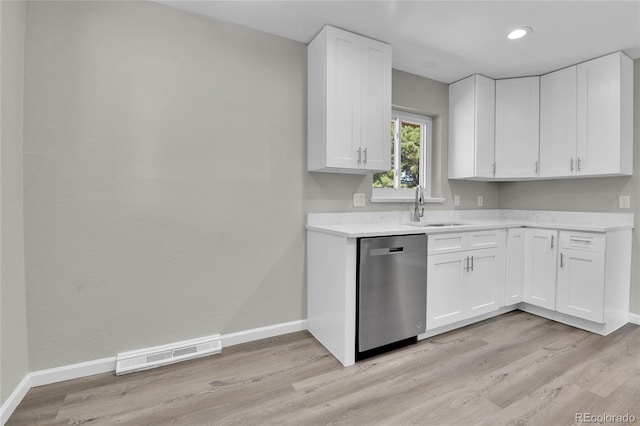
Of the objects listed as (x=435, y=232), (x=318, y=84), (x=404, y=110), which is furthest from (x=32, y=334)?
(x=404, y=110)

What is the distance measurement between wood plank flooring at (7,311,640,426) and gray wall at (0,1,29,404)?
28cm

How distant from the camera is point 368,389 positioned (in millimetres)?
1734

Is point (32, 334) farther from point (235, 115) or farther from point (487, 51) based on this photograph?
point (487, 51)

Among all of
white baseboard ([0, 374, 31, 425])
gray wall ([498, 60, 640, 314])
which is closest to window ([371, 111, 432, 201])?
gray wall ([498, 60, 640, 314])

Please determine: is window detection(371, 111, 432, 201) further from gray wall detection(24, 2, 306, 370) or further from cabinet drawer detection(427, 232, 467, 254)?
gray wall detection(24, 2, 306, 370)

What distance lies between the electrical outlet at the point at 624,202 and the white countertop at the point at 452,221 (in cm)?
7

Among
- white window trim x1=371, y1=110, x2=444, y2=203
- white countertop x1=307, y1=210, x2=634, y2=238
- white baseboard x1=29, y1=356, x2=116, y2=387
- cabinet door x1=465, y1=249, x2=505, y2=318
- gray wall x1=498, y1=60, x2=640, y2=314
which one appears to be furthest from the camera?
white window trim x1=371, y1=110, x2=444, y2=203

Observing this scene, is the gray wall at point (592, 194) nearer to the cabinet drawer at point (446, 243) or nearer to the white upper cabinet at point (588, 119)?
the white upper cabinet at point (588, 119)

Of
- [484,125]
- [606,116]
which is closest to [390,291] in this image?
[484,125]

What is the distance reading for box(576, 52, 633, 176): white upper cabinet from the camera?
2.55 m

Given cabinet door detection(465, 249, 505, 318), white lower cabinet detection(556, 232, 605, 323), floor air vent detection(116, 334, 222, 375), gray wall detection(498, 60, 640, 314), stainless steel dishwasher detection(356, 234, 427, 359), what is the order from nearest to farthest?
floor air vent detection(116, 334, 222, 375) → stainless steel dishwasher detection(356, 234, 427, 359) → white lower cabinet detection(556, 232, 605, 323) → cabinet door detection(465, 249, 505, 318) → gray wall detection(498, 60, 640, 314)

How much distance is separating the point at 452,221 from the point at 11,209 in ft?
11.4

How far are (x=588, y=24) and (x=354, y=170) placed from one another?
1964 millimetres

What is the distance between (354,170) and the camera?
2.48 metres
